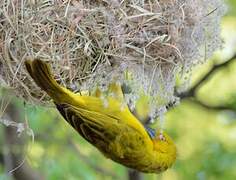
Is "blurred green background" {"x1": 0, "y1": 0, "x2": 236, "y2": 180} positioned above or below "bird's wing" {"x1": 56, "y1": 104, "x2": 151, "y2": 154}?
below

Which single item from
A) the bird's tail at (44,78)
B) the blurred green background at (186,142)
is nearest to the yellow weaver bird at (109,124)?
the bird's tail at (44,78)

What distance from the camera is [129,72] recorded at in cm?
188

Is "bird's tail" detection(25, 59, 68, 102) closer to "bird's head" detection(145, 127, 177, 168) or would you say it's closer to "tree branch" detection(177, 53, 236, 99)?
"bird's head" detection(145, 127, 177, 168)

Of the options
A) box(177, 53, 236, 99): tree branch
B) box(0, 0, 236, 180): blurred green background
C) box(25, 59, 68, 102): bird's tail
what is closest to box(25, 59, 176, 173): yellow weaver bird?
box(25, 59, 68, 102): bird's tail

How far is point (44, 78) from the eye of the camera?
1.81 m

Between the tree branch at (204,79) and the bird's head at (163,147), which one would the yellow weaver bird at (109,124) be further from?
the tree branch at (204,79)

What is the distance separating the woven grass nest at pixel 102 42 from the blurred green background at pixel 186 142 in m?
0.96

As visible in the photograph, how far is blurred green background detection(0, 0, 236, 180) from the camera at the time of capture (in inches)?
119

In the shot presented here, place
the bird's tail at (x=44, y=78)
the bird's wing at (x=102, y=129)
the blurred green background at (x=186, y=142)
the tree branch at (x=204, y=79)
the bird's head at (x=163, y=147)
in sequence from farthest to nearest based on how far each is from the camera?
the blurred green background at (x=186, y=142) → the tree branch at (x=204, y=79) → the bird's head at (x=163, y=147) → the bird's wing at (x=102, y=129) → the bird's tail at (x=44, y=78)

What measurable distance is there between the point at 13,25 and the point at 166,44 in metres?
0.40

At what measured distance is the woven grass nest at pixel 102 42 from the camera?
1791 mm

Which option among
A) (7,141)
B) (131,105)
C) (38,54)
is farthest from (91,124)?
(7,141)

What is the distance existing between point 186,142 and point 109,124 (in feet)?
5.56

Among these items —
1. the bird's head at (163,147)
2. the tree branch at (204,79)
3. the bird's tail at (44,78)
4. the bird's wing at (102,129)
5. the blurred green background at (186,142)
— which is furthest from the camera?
the blurred green background at (186,142)
